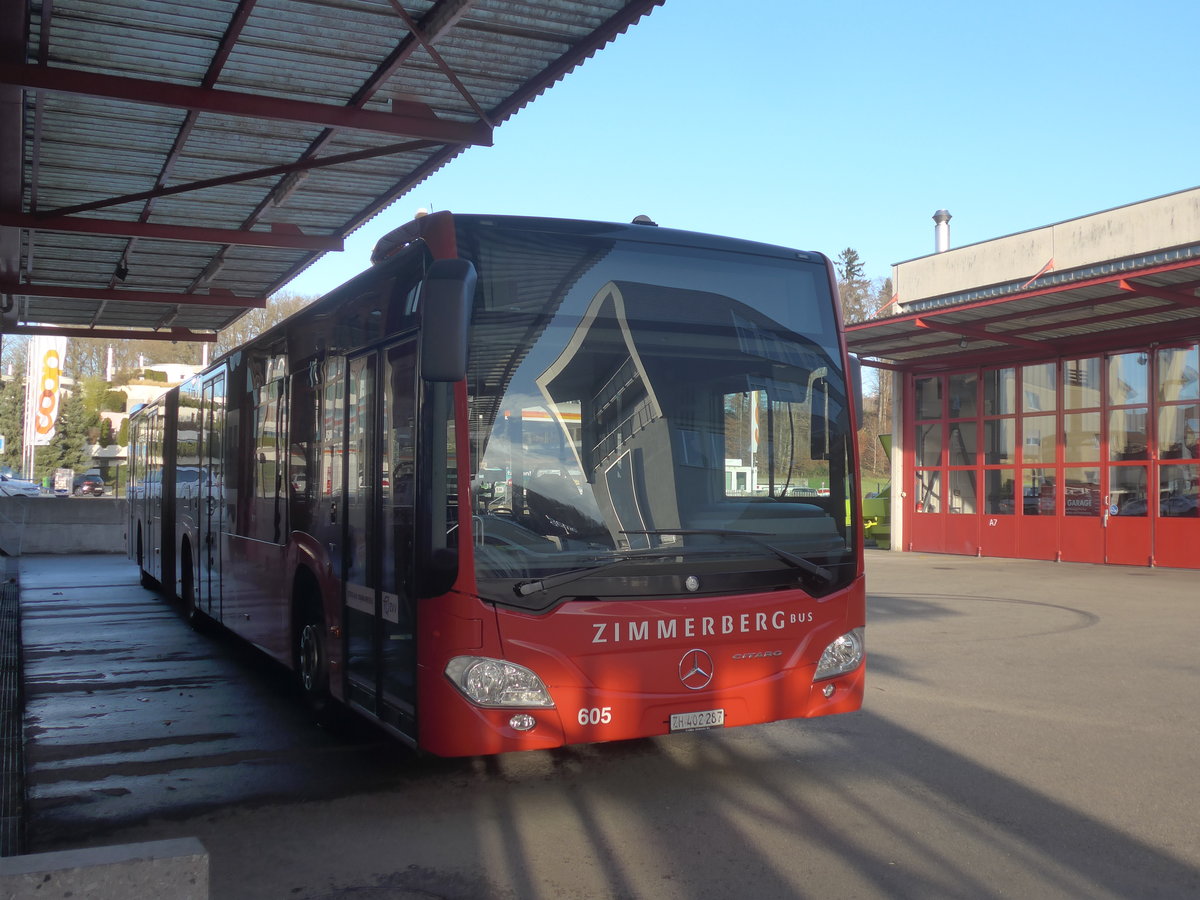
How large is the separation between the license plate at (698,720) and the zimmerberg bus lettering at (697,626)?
38 centimetres

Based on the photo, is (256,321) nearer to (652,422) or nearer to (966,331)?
(966,331)

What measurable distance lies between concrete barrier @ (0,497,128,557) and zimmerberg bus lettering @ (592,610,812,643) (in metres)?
20.8

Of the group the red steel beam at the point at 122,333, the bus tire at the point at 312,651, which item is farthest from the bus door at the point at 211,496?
the red steel beam at the point at 122,333

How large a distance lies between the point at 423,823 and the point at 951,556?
66.6ft

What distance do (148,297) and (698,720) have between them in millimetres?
13622

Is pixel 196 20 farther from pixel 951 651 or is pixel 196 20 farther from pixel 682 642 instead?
pixel 951 651

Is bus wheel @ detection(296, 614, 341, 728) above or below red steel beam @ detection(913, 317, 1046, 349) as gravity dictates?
below

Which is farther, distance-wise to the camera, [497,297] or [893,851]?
[497,297]

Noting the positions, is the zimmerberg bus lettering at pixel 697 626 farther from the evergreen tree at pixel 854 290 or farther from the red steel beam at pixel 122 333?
the evergreen tree at pixel 854 290

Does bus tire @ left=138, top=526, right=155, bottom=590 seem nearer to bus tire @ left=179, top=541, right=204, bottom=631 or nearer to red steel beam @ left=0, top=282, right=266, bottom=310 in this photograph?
red steel beam @ left=0, top=282, right=266, bottom=310

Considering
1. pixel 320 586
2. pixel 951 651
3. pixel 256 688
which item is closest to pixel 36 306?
pixel 256 688

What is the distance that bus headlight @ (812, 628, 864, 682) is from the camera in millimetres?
5926

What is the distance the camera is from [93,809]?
5.65 meters

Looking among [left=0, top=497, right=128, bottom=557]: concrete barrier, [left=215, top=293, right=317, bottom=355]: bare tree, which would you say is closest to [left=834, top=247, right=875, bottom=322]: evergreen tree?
[left=215, top=293, right=317, bottom=355]: bare tree
